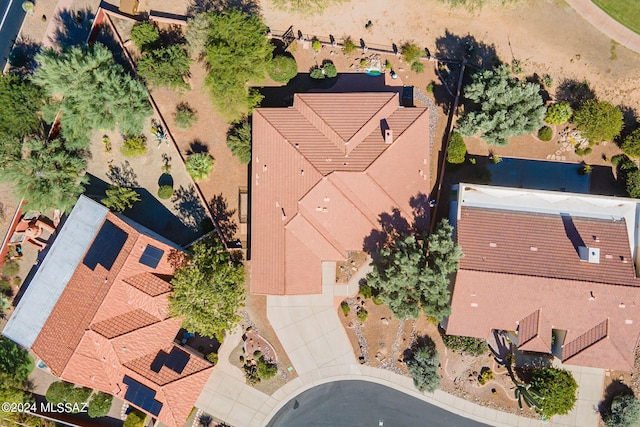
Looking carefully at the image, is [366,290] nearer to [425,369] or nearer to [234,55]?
[425,369]

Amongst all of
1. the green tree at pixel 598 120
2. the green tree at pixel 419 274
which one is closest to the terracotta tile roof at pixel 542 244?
the green tree at pixel 419 274

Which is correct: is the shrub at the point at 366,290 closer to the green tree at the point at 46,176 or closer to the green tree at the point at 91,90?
the green tree at the point at 91,90

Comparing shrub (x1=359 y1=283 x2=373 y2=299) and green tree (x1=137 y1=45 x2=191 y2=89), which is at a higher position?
green tree (x1=137 y1=45 x2=191 y2=89)

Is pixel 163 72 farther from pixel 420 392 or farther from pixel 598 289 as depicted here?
pixel 598 289

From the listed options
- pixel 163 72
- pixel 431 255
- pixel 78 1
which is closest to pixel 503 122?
pixel 431 255

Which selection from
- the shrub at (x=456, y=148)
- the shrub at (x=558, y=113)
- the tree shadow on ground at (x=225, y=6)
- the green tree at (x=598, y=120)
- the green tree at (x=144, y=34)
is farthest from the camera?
the tree shadow on ground at (x=225, y=6)

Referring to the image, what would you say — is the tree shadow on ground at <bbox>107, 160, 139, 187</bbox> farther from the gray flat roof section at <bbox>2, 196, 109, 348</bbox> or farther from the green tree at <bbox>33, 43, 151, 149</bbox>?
the green tree at <bbox>33, 43, 151, 149</bbox>

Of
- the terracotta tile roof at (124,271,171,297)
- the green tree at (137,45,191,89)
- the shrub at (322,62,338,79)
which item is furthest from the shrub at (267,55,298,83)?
the terracotta tile roof at (124,271,171,297)
